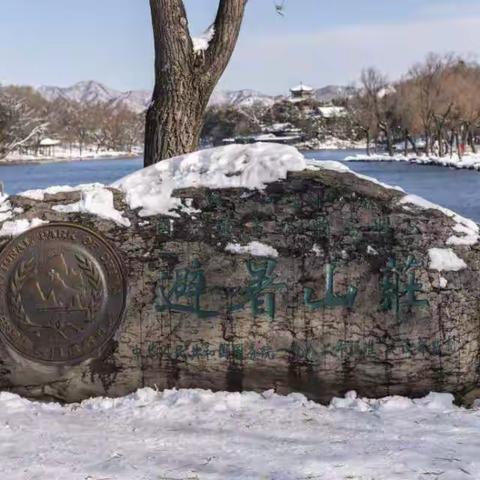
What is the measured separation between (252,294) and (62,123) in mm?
86028

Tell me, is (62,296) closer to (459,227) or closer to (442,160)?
(459,227)

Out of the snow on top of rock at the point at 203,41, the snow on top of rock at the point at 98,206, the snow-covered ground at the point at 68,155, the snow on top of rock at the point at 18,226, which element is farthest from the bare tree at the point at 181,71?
the snow-covered ground at the point at 68,155

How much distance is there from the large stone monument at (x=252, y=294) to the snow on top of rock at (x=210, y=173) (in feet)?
0.11

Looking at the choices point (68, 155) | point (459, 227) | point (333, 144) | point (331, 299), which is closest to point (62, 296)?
point (331, 299)

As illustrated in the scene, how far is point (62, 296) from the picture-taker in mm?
4043

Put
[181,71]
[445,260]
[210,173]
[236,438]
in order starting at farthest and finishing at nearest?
[181,71] < [210,173] < [445,260] < [236,438]

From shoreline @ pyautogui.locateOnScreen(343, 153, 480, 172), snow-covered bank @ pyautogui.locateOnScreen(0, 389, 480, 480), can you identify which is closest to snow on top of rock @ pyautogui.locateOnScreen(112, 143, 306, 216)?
snow-covered bank @ pyautogui.locateOnScreen(0, 389, 480, 480)

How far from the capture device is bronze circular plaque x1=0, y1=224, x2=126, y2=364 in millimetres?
4035

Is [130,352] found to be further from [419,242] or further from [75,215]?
[419,242]

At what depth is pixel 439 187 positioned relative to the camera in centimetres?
2684

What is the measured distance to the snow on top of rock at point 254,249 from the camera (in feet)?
13.3

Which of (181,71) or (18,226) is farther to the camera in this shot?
(181,71)

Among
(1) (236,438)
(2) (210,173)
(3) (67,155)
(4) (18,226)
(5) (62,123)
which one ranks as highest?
(5) (62,123)

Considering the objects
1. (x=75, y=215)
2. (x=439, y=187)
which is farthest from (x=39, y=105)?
(x=75, y=215)
